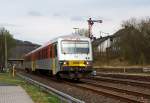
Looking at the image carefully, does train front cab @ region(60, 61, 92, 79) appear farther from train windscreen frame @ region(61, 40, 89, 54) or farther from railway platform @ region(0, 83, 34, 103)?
Answer: railway platform @ region(0, 83, 34, 103)

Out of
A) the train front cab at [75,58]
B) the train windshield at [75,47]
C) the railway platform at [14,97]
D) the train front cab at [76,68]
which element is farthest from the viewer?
the train windshield at [75,47]

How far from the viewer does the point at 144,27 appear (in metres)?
92.4

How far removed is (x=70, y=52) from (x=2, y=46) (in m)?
49.4

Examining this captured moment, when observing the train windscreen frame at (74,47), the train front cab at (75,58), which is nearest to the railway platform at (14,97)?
the train front cab at (75,58)

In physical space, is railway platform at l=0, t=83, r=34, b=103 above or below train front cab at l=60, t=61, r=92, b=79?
below

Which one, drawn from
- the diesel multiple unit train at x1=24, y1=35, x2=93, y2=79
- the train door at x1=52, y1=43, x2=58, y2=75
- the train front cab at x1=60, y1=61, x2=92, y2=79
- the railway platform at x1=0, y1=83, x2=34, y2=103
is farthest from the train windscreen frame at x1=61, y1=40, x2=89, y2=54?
the railway platform at x1=0, y1=83, x2=34, y2=103

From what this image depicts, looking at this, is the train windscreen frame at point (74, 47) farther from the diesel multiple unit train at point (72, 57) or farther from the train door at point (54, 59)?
the train door at point (54, 59)

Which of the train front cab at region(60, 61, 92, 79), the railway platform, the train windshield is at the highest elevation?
the train windshield

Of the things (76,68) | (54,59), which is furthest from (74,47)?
(76,68)

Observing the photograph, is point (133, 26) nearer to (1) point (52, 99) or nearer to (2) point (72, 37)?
(2) point (72, 37)

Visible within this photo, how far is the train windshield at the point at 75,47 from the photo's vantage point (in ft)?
105

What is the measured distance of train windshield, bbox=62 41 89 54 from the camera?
32.1m

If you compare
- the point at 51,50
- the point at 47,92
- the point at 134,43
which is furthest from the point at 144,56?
the point at 47,92

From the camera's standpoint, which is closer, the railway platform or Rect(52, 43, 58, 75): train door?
the railway platform
